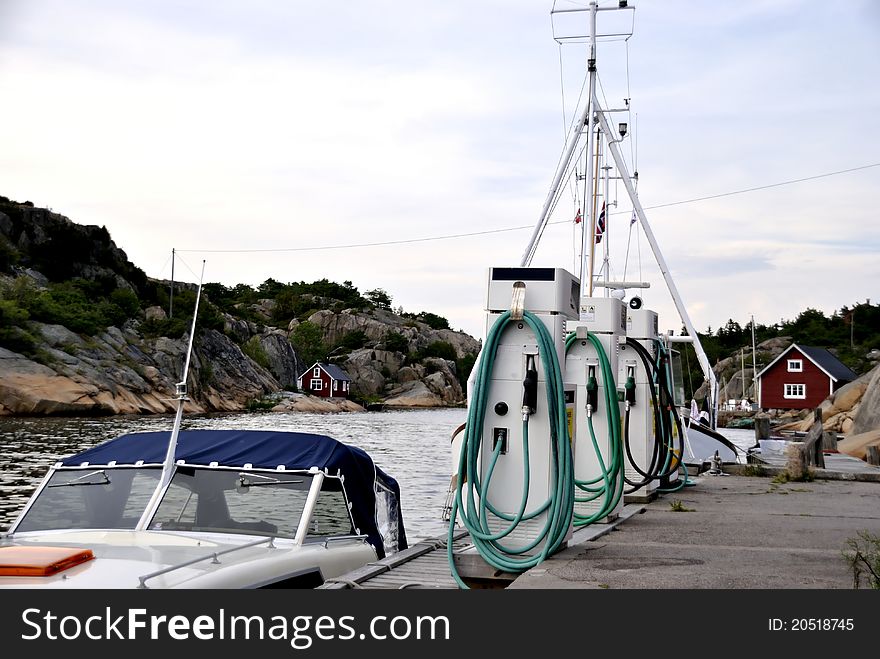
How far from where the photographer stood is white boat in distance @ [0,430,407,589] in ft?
25.4

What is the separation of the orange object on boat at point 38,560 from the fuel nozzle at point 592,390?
572 centimetres

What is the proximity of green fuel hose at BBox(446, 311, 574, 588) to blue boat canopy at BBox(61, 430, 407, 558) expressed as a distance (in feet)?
6.41

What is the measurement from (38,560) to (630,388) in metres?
8.52

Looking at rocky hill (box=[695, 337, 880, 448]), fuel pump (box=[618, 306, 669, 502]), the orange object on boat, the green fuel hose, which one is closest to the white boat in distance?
the orange object on boat

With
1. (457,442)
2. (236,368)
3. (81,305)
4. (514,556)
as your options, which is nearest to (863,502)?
(457,442)

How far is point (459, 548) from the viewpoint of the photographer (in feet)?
30.2

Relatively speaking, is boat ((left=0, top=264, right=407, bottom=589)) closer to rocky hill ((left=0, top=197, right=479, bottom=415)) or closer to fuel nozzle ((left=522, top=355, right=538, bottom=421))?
fuel nozzle ((left=522, top=355, right=538, bottom=421))

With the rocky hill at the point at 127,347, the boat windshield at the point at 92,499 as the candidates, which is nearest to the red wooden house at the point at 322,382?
the rocky hill at the point at 127,347

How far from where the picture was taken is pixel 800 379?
79.0 meters

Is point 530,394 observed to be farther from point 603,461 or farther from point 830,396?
point 830,396

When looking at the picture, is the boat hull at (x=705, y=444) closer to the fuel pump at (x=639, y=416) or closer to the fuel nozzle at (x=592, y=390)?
the fuel pump at (x=639, y=416)

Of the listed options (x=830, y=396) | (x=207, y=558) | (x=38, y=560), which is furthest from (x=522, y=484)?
(x=830, y=396)

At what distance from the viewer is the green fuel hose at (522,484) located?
25.3 feet
